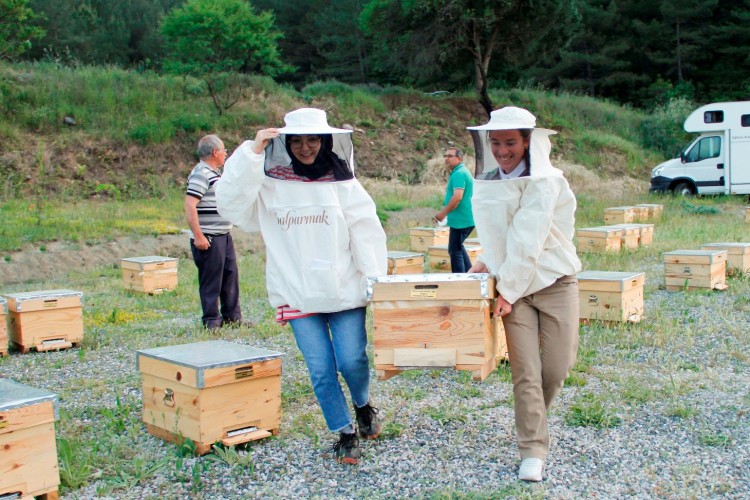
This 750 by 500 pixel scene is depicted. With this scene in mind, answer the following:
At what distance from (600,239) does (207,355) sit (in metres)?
9.24

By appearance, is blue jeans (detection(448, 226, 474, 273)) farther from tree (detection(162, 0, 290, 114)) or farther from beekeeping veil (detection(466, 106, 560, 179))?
tree (detection(162, 0, 290, 114))

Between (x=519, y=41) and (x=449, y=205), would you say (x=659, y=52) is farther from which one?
(x=449, y=205)

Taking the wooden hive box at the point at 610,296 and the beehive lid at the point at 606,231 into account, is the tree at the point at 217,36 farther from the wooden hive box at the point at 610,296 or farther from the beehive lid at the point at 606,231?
the wooden hive box at the point at 610,296

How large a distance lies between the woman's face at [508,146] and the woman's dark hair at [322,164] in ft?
2.75

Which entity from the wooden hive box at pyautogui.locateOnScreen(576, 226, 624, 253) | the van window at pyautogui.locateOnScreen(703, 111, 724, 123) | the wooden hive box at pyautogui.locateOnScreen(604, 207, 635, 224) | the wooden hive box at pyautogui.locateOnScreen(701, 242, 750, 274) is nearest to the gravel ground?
the wooden hive box at pyautogui.locateOnScreen(701, 242, 750, 274)

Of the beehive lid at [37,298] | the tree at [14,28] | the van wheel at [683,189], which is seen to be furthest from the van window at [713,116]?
the beehive lid at [37,298]

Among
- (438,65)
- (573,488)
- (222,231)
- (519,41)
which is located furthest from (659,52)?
(573,488)

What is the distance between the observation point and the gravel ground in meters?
3.97

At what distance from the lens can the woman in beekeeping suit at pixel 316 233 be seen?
405 cm

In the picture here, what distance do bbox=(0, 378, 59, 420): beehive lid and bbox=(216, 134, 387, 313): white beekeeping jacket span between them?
1234 mm

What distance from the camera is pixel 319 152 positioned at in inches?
161

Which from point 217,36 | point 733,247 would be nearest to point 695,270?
point 733,247

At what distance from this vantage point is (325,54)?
43.5m

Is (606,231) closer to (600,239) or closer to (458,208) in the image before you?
(600,239)
